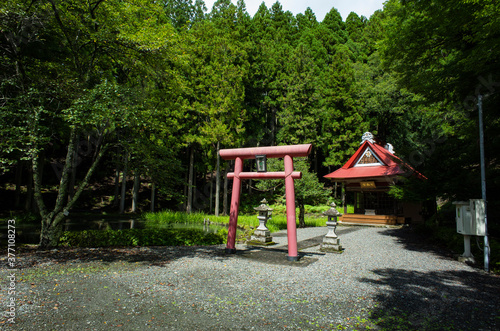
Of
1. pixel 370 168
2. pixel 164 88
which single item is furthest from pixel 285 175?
pixel 370 168

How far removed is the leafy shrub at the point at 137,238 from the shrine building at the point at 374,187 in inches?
441

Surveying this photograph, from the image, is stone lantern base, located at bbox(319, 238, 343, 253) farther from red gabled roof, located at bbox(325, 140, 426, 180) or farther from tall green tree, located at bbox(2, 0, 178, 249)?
red gabled roof, located at bbox(325, 140, 426, 180)

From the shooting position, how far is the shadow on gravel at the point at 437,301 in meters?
3.53

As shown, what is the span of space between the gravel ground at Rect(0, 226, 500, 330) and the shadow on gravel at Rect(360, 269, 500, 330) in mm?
16

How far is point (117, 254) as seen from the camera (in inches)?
286

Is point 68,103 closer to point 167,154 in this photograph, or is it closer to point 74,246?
point 167,154

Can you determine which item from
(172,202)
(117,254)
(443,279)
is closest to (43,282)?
(117,254)

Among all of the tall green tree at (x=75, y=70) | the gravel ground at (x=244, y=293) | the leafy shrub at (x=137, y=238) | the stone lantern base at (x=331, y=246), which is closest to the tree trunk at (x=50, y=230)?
the tall green tree at (x=75, y=70)

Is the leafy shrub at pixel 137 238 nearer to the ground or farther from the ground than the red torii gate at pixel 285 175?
nearer to the ground

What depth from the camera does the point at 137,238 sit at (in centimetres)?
891

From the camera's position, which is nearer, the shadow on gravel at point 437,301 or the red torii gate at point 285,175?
the shadow on gravel at point 437,301

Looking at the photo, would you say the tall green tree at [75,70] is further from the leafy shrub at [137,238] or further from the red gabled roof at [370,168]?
the red gabled roof at [370,168]

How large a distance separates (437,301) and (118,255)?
6938mm

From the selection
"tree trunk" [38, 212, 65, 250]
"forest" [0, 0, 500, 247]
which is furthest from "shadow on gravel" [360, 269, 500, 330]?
"tree trunk" [38, 212, 65, 250]
